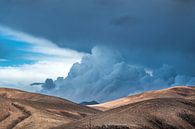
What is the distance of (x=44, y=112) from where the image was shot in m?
104

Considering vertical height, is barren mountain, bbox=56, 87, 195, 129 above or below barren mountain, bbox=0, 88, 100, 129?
below

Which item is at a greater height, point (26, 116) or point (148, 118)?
point (26, 116)

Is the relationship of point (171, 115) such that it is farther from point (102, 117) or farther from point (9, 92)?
point (9, 92)

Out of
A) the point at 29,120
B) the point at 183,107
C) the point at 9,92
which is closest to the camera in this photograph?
the point at 183,107

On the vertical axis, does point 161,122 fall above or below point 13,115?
below

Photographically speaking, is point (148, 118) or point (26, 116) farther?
point (26, 116)

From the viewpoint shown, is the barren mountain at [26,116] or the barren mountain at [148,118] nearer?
the barren mountain at [148,118]

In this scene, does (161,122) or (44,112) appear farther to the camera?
(44,112)

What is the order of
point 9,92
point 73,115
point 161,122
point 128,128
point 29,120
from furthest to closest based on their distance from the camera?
1. point 9,92
2. point 73,115
3. point 29,120
4. point 161,122
5. point 128,128

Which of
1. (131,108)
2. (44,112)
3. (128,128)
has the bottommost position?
(128,128)

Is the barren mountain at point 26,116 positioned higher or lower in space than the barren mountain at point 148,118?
higher

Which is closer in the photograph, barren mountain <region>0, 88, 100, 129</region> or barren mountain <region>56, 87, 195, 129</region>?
barren mountain <region>56, 87, 195, 129</region>

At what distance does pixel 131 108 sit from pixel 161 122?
5071 millimetres

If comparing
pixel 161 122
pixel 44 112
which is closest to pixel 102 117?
pixel 161 122
